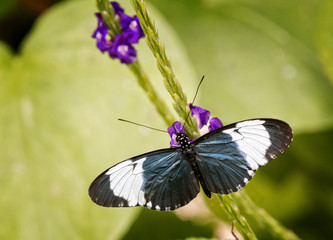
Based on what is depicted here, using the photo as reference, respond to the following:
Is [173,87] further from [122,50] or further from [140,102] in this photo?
[140,102]

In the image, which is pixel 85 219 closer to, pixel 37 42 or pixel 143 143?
pixel 143 143

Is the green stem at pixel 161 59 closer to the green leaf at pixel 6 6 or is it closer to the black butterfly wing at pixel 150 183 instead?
the black butterfly wing at pixel 150 183

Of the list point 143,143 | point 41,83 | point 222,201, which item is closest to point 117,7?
point 222,201

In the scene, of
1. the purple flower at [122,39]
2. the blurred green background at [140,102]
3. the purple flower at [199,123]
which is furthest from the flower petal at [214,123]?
the blurred green background at [140,102]

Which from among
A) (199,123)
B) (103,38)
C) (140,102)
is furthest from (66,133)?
(199,123)

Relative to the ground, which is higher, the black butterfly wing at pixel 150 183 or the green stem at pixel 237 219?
the green stem at pixel 237 219

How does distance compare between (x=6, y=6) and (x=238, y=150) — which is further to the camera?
(x=6, y=6)

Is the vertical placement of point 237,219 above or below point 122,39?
below
